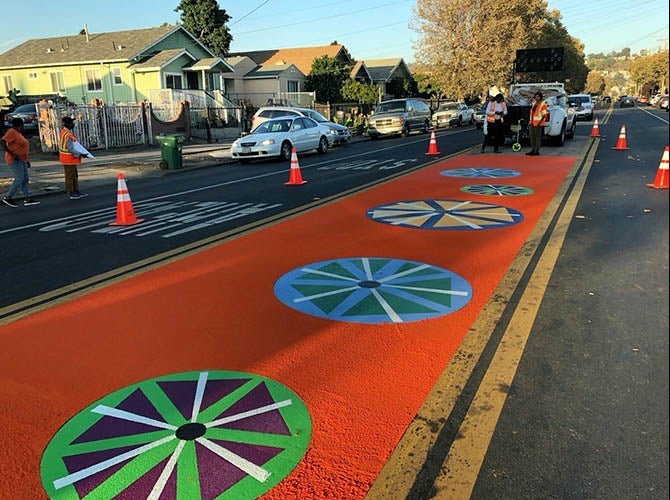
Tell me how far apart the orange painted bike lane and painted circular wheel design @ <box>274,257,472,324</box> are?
12 centimetres

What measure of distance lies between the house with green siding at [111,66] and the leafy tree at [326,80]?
8.58 m

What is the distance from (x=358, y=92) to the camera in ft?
142

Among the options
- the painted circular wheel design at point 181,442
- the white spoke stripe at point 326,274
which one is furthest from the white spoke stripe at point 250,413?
the white spoke stripe at point 326,274

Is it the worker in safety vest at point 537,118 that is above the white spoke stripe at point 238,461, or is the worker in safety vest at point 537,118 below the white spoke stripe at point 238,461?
above

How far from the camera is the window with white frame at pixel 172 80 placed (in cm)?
3588

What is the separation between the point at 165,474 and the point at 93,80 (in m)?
39.5

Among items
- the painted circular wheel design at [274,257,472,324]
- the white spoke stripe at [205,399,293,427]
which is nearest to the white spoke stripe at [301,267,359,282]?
the painted circular wheel design at [274,257,472,324]

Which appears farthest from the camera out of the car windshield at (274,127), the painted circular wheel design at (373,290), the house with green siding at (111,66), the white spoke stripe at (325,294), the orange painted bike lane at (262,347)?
the house with green siding at (111,66)

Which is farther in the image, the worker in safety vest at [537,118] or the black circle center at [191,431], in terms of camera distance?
the worker in safety vest at [537,118]

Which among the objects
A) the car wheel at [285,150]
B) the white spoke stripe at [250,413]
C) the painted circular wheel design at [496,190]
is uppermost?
the car wheel at [285,150]

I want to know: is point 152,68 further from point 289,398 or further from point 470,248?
point 289,398

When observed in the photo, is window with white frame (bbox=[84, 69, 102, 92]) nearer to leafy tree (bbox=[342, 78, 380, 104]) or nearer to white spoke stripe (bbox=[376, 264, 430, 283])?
leafy tree (bbox=[342, 78, 380, 104])

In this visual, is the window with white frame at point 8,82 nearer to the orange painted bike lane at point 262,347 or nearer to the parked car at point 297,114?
the parked car at point 297,114

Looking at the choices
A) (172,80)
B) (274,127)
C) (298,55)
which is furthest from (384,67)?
(274,127)
